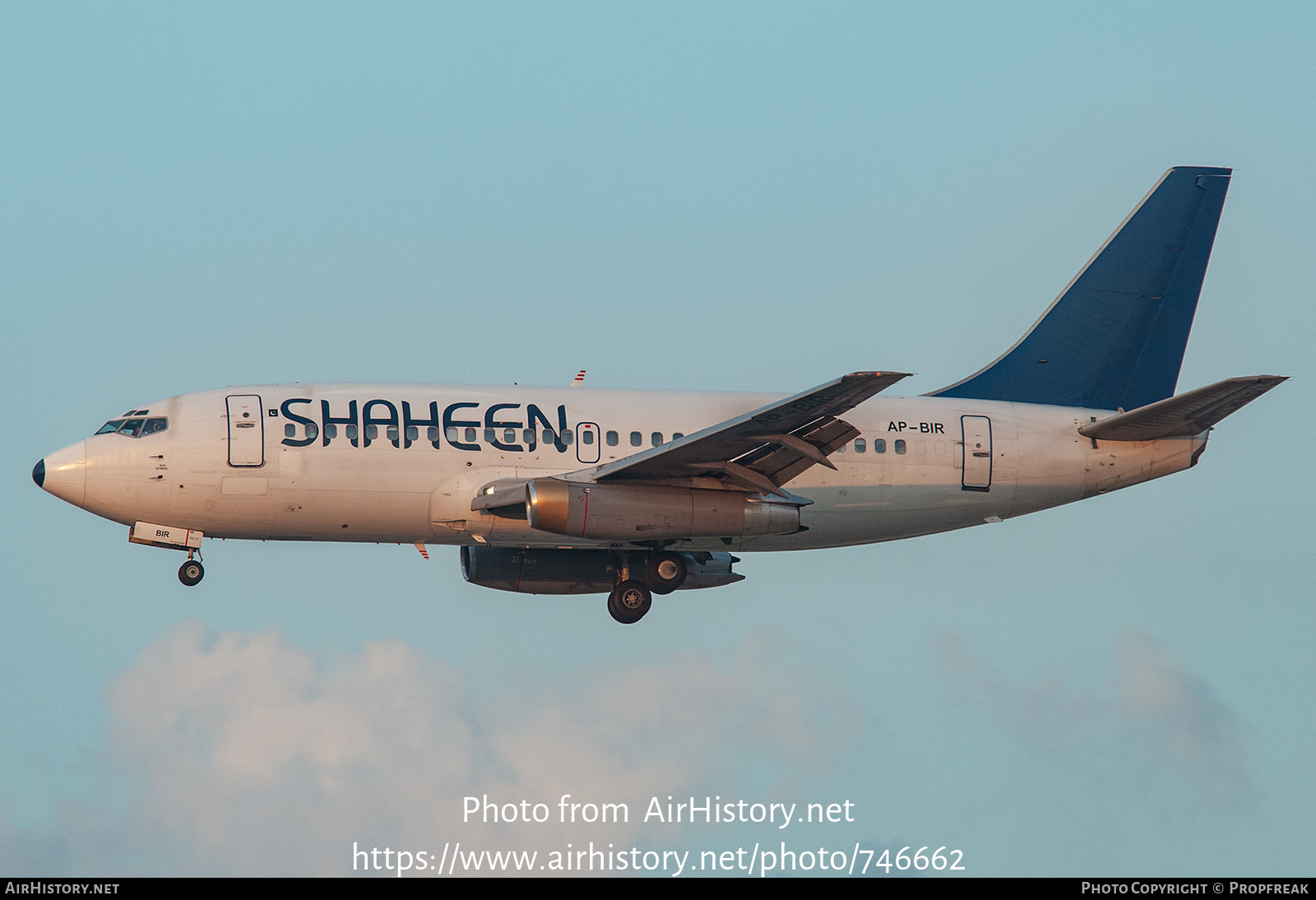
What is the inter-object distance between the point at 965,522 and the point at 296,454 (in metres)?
16.0

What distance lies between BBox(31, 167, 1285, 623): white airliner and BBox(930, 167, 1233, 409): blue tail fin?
0.47 ft

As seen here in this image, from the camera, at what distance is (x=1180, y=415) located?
37.2m

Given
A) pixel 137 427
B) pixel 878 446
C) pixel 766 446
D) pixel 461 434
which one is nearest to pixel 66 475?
pixel 137 427

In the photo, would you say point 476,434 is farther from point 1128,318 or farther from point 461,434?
point 1128,318

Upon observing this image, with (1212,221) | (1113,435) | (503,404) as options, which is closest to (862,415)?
(1113,435)

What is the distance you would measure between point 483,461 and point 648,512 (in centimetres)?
401

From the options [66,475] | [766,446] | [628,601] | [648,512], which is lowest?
[628,601]

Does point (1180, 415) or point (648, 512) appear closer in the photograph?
point (648, 512)

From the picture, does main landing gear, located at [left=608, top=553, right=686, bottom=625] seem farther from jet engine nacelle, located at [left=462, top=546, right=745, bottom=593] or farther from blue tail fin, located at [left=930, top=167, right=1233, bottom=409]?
blue tail fin, located at [left=930, top=167, right=1233, bottom=409]

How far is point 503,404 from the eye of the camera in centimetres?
3684

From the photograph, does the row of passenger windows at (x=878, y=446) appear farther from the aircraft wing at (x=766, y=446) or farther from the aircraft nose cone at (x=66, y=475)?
the aircraft nose cone at (x=66, y=475)

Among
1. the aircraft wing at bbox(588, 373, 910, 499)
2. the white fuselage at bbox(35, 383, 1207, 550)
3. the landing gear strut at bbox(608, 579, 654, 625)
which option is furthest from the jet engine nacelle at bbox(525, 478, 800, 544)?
the landing gear strut at bbox(608, 579, 654, 625)

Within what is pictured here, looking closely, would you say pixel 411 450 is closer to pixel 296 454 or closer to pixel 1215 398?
pixel 296 454

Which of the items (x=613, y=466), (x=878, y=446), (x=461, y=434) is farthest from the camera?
(x=878, y=446)
